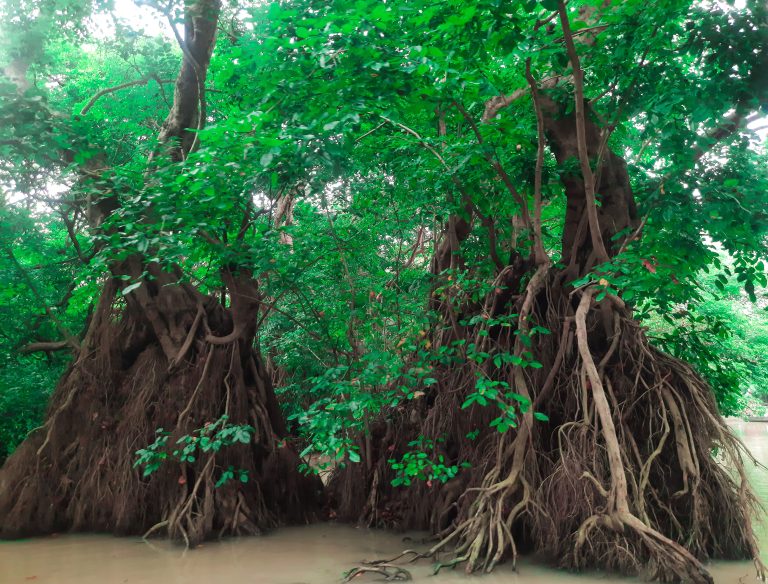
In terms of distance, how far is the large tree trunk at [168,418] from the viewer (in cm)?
588

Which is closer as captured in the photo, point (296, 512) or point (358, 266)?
point (296, 512)

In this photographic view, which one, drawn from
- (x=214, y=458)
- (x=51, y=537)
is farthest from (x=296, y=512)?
(x=51, y=537)

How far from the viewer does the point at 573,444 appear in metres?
5.02

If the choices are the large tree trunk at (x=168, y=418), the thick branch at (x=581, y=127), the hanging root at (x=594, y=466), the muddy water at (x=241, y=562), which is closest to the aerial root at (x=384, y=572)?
the muddy water at (x=241, y=562)

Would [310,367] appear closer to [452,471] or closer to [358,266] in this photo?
[358,266]

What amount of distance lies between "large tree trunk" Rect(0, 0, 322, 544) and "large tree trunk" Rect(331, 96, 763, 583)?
3.55 feet

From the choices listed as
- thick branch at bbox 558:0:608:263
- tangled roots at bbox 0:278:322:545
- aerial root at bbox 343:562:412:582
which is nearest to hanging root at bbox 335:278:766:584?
aerial root at bbox 343:562:412:582

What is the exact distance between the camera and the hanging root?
14.5 feet

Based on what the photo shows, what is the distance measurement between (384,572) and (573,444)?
5.86 ft

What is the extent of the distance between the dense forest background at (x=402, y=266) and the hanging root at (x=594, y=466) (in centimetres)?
3

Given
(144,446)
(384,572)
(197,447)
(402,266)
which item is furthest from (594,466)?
(144,446)

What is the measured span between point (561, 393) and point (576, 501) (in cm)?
117

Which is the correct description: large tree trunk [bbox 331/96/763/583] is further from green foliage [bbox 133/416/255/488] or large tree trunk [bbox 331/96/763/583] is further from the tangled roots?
green foliage [bbox 133/416/255/488]

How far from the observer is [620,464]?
4.38m
